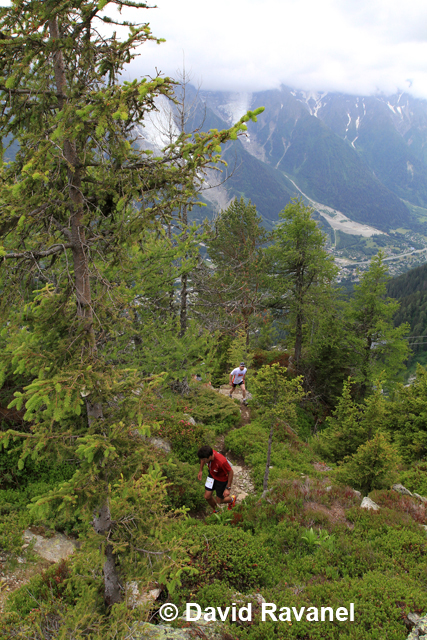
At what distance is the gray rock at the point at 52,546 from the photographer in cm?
617

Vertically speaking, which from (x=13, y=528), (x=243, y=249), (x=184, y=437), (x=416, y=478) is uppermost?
(x=243, y=249)

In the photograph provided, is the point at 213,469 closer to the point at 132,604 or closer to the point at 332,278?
the point at 132,604

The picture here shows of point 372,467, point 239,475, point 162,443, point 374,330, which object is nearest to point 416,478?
point 372,467

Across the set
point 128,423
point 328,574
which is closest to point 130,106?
point 128,423

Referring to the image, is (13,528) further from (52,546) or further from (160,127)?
(160,127)

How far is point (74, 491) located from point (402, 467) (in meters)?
12.1

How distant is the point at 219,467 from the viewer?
7121mm

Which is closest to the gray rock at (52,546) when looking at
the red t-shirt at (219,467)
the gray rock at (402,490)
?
the red t-shirt at (219,467)

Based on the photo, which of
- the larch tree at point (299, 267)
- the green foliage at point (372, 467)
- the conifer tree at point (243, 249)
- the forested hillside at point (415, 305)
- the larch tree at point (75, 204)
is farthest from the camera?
the forested hillside at point (415, 305)

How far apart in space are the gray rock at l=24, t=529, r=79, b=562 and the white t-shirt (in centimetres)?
869

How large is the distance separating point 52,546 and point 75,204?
6671mm

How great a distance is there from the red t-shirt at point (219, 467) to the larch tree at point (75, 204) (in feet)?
11.1

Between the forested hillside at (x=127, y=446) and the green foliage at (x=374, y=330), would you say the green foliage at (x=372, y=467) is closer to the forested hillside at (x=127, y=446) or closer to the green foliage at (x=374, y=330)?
the forested hillside at (x=127, y=446)

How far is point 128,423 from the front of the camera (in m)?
3.72
